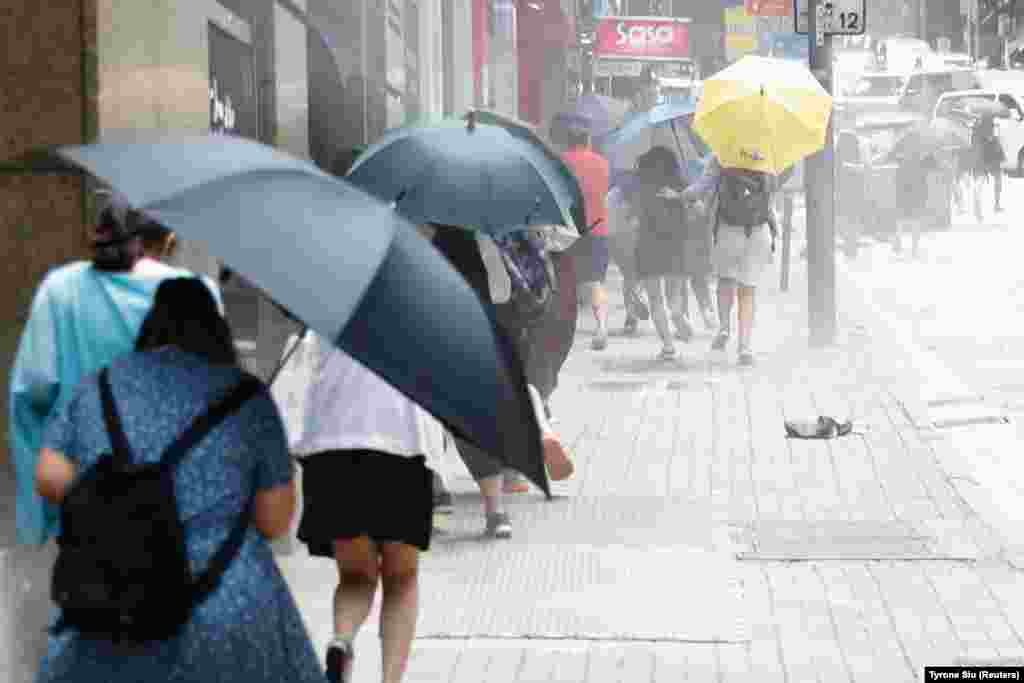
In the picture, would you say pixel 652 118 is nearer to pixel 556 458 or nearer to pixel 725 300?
pixel 725 300

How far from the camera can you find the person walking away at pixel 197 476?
14.2 feet

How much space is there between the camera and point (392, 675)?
6867 millimetres

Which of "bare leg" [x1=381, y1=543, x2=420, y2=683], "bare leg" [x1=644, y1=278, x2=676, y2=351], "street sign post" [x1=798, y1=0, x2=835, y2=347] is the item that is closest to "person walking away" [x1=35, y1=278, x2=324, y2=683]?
"bare leg" [x1=381, y1=543, x2=420, y2=683]

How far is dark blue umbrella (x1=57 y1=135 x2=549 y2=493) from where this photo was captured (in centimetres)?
427

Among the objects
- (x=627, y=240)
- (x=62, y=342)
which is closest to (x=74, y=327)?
(x=62, y=342)

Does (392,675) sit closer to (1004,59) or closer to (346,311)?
(346,311)

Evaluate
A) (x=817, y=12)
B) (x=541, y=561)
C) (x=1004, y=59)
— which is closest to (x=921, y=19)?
(x=1004, y=59)

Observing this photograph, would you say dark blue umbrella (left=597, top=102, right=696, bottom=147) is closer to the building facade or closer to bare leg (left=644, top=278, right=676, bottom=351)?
bare leg (left=644, top=278, right=676, bottom=351)

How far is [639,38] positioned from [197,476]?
1420 inches

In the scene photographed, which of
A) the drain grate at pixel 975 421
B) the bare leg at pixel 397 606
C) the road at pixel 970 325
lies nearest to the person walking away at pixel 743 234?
the road at pixel 970 325

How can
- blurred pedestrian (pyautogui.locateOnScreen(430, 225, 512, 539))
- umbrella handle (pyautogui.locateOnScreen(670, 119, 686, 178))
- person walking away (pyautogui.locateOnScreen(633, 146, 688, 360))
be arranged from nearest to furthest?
1. blurred pedestrian (pyautogui.locateOnScreen(430, 225, 512, 539))
2. person walking away (pyautogui.locateOnScreen(633, 146, 688, 360))
3. umbrella handle (pyautogui.locateOnScreen(670, 119, 686, 178))

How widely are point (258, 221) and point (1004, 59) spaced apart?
8752cm

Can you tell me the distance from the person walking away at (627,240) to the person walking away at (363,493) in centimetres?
1115

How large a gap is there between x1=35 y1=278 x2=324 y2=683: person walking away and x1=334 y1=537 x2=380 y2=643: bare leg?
2.30m
